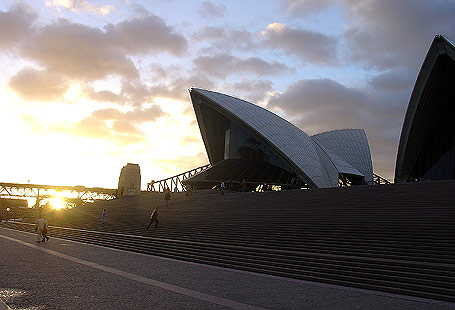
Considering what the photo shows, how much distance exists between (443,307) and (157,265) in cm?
721

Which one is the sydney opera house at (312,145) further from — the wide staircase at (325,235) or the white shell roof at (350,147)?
the wide staircase at (325,235)

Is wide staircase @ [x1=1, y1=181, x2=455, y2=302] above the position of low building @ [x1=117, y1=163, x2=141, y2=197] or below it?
below

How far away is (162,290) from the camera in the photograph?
814cm

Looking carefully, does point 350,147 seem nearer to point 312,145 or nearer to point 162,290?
point 312,145

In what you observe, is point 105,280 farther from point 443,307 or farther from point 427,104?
point 427,104

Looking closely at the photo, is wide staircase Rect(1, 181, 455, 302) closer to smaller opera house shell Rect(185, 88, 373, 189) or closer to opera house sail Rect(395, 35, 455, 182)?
smaller opera house shell Rect(185, 88, 373, 189)

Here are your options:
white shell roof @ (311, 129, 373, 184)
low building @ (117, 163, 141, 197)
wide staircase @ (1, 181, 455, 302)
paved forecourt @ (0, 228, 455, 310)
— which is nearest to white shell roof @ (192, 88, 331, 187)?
white shell roof @ (311, 129, 373, 184)

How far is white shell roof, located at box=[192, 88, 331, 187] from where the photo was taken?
37.2 meters

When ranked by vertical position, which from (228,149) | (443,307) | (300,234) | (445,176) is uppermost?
(228,149)

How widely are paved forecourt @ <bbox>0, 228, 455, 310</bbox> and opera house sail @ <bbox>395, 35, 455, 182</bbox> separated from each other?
81.4ft

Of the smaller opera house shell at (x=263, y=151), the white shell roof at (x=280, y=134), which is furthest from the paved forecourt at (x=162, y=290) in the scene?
the smaller opera house shell at (x=263, y=151)

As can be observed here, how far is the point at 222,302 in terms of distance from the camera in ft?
23.7

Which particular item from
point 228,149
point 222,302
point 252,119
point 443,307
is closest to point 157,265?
point 222,302

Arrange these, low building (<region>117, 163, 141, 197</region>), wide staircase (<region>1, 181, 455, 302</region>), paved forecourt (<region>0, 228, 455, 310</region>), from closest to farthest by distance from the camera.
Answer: paved forecourt (<region>0, 228, 455, 310</region>)
wide staircase (<region>1, 181, 455, 302</region>)
low building (<region>117, 163, 141, 197</region>)
